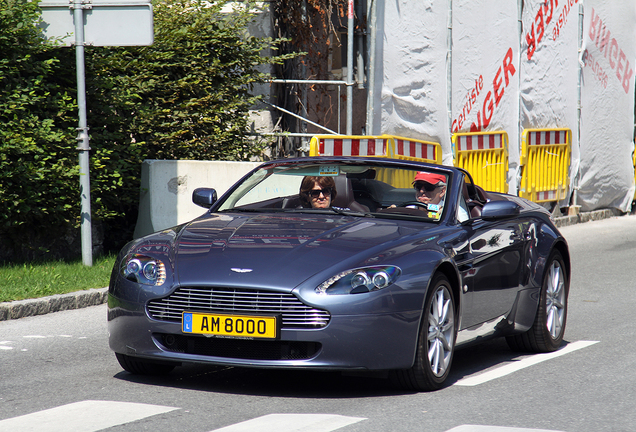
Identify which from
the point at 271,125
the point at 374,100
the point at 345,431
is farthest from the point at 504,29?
the point at 345,431

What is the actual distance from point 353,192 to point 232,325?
179 centimetres

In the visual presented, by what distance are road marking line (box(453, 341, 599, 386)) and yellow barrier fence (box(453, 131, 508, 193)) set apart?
892cm

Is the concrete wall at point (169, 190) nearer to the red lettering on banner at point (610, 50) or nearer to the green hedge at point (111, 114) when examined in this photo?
the green hedge at point (111, 114)

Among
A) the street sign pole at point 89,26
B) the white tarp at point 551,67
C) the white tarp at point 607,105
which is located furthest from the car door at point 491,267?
the white tarp at point 607,105

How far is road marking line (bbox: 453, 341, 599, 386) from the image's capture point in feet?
19.9

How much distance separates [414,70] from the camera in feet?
51.9

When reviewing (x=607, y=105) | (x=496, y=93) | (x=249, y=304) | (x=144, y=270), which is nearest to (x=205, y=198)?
(x=144, y=270)

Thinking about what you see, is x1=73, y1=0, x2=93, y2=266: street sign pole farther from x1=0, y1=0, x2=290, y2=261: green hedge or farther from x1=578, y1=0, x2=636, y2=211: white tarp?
x1=578, y1=0, x2=636, y2=211: white tarp

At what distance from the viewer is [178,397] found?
538 cm

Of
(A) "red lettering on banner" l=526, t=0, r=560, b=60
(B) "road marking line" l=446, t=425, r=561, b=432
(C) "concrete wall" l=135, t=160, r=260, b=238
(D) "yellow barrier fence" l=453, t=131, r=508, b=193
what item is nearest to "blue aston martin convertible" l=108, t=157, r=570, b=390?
(B) "road marking line" l=446, t=425, r=561, b=432

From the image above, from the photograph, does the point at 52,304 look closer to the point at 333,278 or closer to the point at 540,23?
the point at 333,278

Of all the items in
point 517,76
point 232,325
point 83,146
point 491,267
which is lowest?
point 232,325

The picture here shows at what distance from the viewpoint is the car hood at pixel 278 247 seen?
523cm

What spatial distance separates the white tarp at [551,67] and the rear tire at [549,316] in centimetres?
1089
